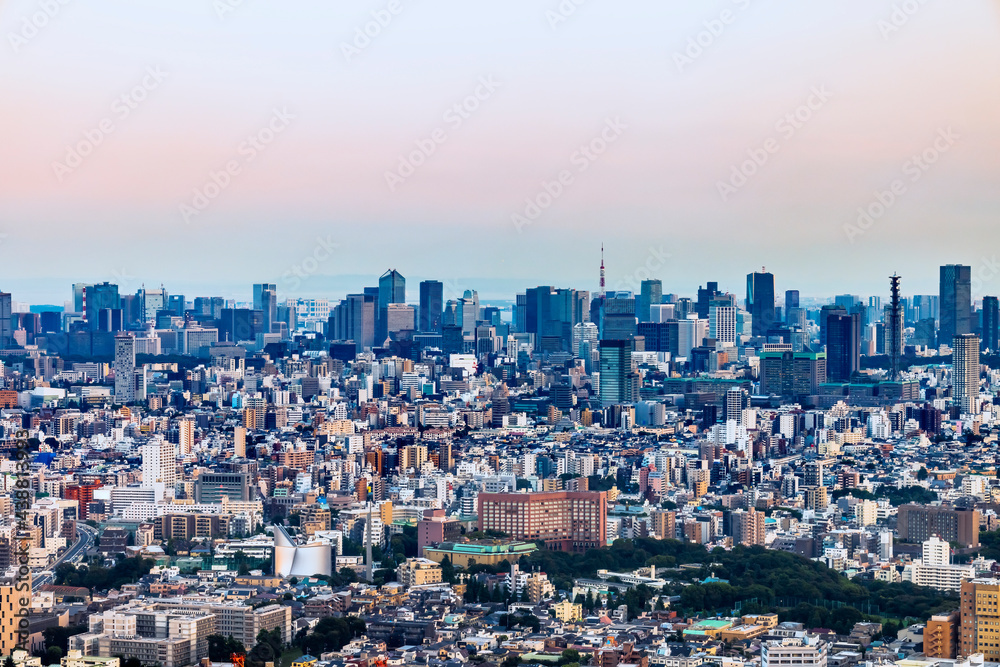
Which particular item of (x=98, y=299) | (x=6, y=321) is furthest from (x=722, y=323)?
(x=6, y=321)

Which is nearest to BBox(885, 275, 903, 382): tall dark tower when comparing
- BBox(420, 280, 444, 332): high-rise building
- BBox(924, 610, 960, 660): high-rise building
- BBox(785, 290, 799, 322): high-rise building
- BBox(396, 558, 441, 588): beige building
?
BBox(785, 290, 799, 322): high-rise building

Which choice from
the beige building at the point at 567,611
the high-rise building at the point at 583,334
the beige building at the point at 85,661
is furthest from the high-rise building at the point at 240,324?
the beige building at the point at 85,661

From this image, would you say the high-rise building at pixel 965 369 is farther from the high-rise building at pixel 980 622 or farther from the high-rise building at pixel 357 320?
the high-rise building at pixel 980 622

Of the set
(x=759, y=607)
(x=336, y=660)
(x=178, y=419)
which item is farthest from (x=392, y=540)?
(x=178, y=419)

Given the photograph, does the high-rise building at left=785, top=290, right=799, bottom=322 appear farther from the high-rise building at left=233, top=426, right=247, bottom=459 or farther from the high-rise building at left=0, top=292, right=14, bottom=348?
the high-rise building at left=233, top=426, right=247, bottom=459

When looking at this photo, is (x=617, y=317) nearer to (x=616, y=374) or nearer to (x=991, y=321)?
(x=616, y=374)

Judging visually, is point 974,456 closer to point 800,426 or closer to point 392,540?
point 800,426

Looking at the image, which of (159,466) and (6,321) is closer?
(159,466)
